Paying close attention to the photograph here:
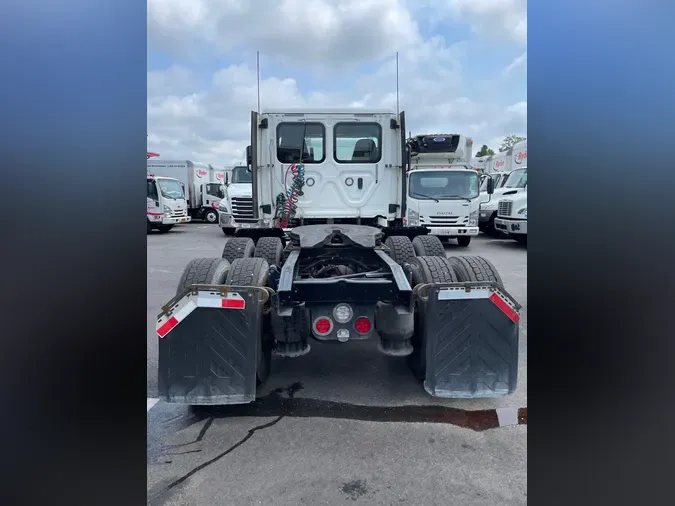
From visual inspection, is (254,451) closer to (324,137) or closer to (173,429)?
(173,429)

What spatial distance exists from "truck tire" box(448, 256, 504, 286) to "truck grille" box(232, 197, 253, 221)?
10.5 metres

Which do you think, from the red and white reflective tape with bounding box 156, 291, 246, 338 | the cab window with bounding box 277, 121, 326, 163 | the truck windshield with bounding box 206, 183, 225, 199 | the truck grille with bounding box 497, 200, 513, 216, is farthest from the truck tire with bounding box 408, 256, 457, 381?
the truck windshield with bounding box 206, 183, 225, 199

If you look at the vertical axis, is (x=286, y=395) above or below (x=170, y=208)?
below

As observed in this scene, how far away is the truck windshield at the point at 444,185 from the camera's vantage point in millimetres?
11586

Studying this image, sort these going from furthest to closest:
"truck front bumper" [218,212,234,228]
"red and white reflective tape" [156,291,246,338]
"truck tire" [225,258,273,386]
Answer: "truck front bumper" [218,212,234,228] → "truck tire" [225,258,273,386] → "red and white reflective tape" [156,291,246,338]

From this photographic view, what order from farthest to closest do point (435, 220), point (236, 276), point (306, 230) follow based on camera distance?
point (435, 220) < point (306, 230) < point (236, 276)

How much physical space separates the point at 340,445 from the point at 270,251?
8.11 ft

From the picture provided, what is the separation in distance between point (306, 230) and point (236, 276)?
134cm

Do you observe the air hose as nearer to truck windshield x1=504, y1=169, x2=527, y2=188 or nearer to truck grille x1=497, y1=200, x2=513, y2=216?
truck grille x1=497, y1=200, x2=513, y2=216

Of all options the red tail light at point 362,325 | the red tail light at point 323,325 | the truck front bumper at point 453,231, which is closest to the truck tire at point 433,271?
the red tail light at point 362,325

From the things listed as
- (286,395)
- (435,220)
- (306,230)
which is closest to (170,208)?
(435,220)

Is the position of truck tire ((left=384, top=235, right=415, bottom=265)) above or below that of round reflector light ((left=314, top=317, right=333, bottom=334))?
above

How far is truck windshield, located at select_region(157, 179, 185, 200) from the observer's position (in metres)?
17.0

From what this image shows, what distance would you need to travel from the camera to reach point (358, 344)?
4.83 metres
